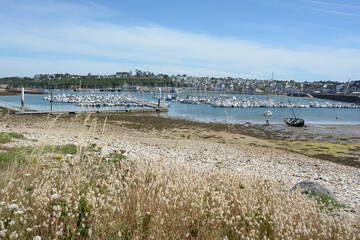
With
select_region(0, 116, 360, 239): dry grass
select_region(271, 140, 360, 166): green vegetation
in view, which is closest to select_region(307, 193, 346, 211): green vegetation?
select_region(0, 116, 360, 239): dry grass

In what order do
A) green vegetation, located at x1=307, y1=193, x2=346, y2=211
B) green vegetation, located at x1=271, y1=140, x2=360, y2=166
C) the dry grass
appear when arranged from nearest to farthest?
the dry grass < green vegetation, located at x1=307, y1=193, x2=346, y2=211 < green vegetation, located at x1=271, y1=140, x2=360, y2=166

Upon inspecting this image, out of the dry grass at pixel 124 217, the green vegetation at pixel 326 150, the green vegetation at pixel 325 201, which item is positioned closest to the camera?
the dry grass at pixel 124 217

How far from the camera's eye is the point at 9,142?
479 inches

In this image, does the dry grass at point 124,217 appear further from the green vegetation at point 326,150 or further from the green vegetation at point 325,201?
the green vegetation at point 326,150

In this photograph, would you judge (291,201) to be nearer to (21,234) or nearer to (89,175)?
(89,175)

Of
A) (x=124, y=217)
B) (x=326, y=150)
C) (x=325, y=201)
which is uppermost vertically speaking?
(x=124, y=217)

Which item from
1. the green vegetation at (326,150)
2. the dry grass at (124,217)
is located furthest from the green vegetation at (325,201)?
the green vegetation at (326,150)

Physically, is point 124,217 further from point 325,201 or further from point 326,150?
point 326,150

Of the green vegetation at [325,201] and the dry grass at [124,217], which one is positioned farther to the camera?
the green vegetation at [325,201]

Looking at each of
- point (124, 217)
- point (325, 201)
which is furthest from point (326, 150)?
point (124, 217)

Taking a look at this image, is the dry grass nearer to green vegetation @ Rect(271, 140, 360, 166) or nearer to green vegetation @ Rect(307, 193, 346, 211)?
green vegetation @ Rect(307, 193, 346, 211)

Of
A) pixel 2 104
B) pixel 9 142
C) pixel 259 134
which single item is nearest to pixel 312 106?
pixel 259 134

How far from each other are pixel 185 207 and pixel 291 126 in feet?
124

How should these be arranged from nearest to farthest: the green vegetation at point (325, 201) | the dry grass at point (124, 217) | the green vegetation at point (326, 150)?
the dry grass at point (124, 217) < the green vegetation at point (325, 201) < the green vegetation at point (326, 150)
